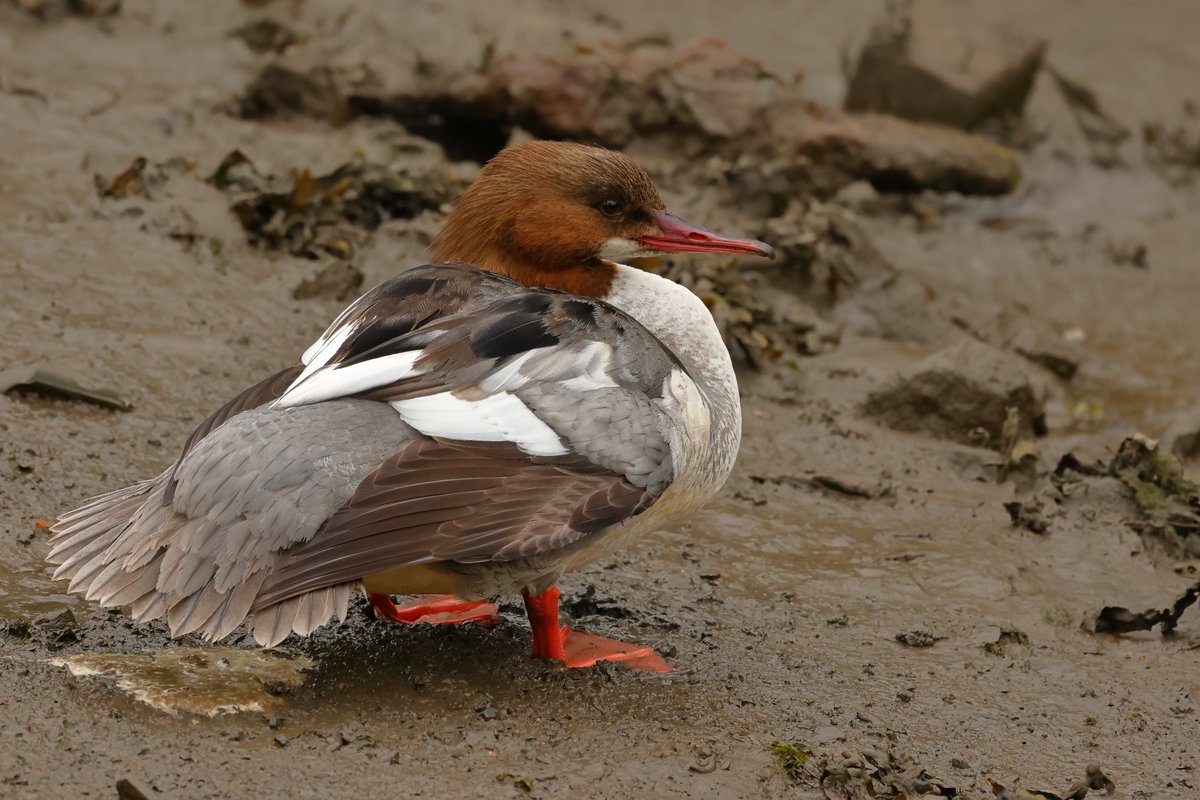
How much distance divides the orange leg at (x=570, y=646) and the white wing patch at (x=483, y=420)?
1.43 feet

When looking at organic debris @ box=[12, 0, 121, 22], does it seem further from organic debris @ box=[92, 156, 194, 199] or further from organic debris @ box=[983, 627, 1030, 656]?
organic debris @ box=[983, 627, 1030, 656]

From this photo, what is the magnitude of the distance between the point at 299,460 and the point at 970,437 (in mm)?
3165

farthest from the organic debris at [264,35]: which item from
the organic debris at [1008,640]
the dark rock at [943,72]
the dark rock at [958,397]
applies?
the organic debris at [1008,640]

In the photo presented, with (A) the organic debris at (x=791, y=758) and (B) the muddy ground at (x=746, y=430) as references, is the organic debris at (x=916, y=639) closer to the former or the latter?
(B) the muddy ground at (x=746, y=430)

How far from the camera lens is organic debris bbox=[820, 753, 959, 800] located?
3.43 metres

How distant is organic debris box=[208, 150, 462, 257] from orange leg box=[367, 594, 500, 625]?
7.96ft

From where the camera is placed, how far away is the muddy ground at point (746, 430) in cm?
347

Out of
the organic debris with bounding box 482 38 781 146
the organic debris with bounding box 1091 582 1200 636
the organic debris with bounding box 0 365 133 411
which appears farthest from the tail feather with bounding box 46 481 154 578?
the organic debris with bounding box 482 38 781 146

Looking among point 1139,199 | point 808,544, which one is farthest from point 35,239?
point 1139,199

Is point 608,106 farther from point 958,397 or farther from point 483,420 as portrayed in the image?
point 483,420

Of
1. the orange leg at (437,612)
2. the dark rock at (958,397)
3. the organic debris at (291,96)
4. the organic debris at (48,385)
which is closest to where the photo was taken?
the orange leg at (437,612)

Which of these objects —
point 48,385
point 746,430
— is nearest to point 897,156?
point 746,430

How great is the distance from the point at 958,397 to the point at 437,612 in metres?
2.54

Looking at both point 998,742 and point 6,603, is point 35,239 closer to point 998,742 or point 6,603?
point 6,603
